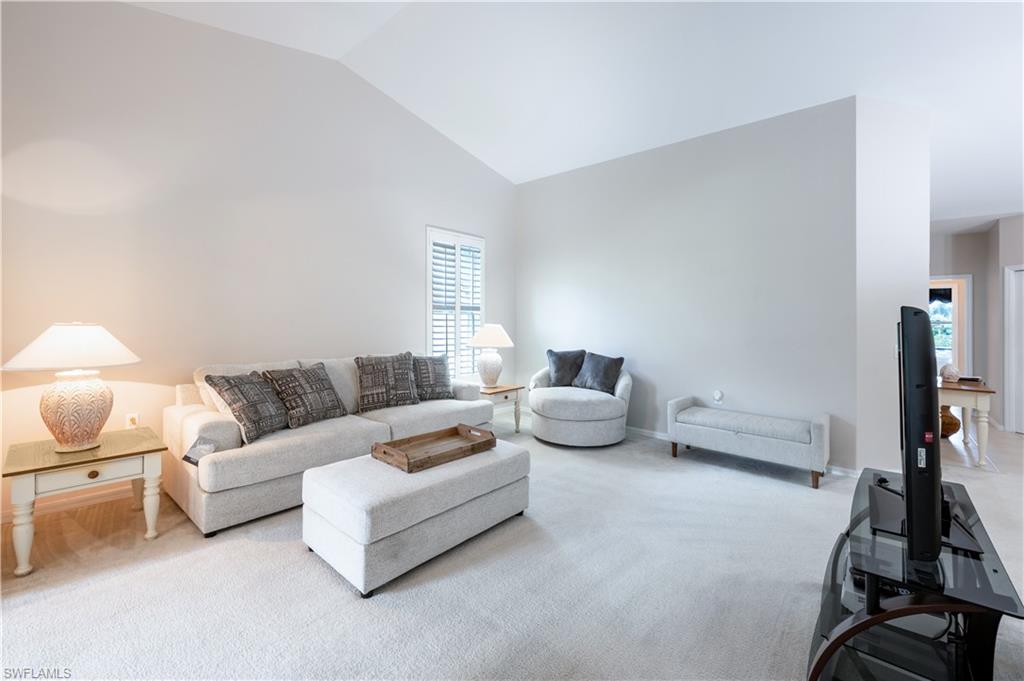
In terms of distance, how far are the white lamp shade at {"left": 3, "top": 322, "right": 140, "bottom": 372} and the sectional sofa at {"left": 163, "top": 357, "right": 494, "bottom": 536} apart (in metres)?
0.56

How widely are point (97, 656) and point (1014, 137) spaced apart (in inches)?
267

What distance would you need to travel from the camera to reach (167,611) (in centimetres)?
191

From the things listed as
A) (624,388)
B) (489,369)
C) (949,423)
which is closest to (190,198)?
(489,369)

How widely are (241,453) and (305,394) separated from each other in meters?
0.71

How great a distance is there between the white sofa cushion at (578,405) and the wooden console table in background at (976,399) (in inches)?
117

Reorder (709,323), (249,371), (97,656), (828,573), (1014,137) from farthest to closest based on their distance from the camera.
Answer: (709,323)
(1014,137)
(249,371)
(828,573)
(97,656)

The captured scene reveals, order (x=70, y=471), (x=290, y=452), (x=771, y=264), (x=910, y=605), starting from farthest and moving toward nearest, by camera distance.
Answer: (x=771, y=264)
(x=290, y=452)
(x=70, y=471)
(x=910, y=605)

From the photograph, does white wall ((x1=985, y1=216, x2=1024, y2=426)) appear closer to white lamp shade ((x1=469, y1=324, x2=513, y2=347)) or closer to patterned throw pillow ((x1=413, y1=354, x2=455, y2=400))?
white lamp shade ((x1=469, y1=324, x2=513, y2=347))

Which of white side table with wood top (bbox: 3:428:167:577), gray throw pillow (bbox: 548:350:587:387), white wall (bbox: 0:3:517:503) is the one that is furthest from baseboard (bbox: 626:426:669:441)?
white side table with wood top (bbox: 3:428:167:577)

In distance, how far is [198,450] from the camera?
2.60 m

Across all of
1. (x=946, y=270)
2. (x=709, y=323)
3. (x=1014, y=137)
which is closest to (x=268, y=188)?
(x=709, y=323)

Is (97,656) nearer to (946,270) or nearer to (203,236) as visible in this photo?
(203,236)

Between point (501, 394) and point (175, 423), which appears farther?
point (501, 394)

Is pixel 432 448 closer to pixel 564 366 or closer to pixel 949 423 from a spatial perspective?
pixel 564 366
